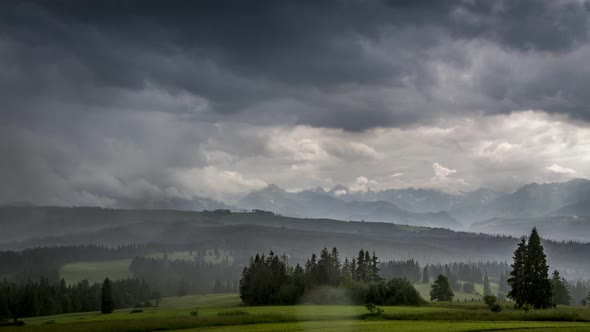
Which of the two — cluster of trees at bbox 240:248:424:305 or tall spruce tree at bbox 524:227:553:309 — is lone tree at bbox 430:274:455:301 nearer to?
cluster of trees at bbox 240:248:424:305

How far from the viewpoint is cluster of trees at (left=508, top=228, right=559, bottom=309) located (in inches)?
4943

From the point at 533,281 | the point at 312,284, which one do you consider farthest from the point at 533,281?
the point at 312,284

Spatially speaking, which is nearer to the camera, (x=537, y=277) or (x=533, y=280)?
(x=537, y=277)

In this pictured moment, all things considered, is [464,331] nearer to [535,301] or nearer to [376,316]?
[376,316]

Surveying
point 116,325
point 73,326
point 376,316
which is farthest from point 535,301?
point 73,326

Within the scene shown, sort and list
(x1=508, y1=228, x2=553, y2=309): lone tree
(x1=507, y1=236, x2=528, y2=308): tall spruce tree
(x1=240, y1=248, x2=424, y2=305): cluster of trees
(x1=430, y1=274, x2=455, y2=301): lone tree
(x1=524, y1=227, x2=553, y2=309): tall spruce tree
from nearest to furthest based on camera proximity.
→ 1. (x1=524, y1=227, x2=553, y2=309): tall spruce tree
2. (x1=508, y1=228, x2=553, y2=309): lone tree
3. (x1=507, y1=236, x2=528, y2=308): tall spruce tree
4. (x1=240, y1=248, x2=424, y2=305): cluster of trees
5. (x1=430, y1=274, x2=455, y2=301): lone tree

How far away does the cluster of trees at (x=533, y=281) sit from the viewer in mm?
125562

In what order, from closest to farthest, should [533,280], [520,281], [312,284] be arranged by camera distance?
1. [533,280]
2. [520,281]
3. [312,284]

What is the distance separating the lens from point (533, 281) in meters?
127

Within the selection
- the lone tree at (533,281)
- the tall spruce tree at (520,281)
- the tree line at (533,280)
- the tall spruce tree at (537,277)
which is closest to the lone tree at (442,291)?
the tall spruce tree at (520,281)

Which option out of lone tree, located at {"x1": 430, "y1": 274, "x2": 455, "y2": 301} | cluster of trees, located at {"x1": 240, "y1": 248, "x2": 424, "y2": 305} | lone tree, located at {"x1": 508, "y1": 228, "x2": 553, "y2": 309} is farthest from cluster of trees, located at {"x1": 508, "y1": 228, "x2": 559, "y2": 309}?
lone tree, located at {"x1": 430, "y1": 274, "x2": 455, "y2": 301}

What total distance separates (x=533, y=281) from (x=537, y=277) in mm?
1385

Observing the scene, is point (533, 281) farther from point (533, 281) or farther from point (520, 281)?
point (520, 281)

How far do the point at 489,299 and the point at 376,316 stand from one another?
32470mm
